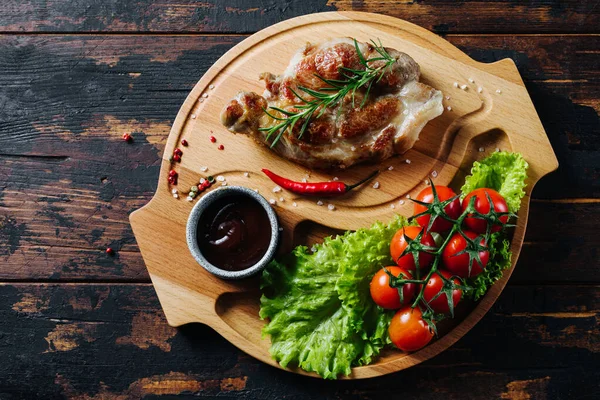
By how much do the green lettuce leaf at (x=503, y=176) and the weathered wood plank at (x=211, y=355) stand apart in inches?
35.0

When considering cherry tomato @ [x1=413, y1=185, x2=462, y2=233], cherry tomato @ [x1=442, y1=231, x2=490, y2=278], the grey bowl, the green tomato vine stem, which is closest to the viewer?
the green tomato vine stem

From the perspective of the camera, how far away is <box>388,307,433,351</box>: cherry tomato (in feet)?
11.3

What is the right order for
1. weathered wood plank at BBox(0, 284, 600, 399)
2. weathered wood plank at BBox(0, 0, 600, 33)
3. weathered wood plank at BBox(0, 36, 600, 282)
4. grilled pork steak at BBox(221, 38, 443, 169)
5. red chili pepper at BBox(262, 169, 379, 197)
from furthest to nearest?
weathered wood plank at BBox(0, 0, 600, 33) → weathered wood plank at BBox(0, 36, 600, 282) → weathered wood plank at BBox(0, 284, 600, 399) → red chili pepper at BBox(262, 169, 379, 197) → grilled pork steak at BBox(221, 38, 443, 169)

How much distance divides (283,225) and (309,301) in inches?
22.6

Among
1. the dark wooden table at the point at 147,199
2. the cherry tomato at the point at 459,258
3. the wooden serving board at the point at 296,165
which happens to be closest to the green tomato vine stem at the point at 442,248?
the cherry tomato at the point at 459,258

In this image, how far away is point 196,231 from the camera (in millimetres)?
3682

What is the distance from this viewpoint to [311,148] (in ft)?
12.4

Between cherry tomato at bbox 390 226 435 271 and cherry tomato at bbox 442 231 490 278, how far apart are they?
0.37 feet

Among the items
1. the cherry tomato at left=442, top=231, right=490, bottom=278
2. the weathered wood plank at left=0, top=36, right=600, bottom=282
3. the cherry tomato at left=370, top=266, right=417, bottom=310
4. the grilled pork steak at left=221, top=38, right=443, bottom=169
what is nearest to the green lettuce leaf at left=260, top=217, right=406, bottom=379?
the cherry tomato at left=370, top=266, right=417, bottom=310

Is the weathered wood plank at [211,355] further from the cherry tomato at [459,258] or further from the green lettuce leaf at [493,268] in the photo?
the cherry tomato at [459,258]

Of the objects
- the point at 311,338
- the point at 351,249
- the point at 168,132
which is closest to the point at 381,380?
the point at 311,338

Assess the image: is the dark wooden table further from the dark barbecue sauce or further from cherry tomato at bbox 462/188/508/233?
cherry tomato at bbox 462/188/508/233

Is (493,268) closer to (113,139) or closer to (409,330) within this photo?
(409,330)

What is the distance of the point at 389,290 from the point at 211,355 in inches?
61.1
